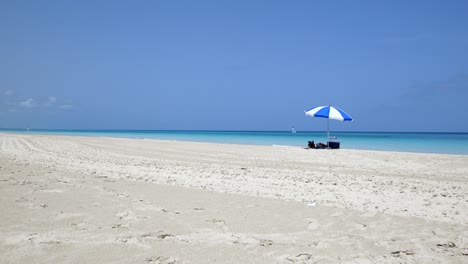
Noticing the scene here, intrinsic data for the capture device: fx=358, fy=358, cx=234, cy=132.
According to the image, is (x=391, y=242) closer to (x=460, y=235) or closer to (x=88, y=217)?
(x=460, y=235)

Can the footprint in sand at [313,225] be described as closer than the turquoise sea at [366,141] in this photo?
Yes

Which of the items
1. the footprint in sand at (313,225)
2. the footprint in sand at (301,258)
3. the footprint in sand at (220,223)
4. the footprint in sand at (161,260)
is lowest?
the footprint in sand at (301,258)

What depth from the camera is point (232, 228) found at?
15.3ft

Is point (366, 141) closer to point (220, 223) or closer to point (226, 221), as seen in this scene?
point (226, 221)

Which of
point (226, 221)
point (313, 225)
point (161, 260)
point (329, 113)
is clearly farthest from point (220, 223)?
point (329, 113)

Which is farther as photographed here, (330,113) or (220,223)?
(330,113)

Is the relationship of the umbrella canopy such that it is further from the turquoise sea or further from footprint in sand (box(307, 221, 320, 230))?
footprint in sand (box(307, 221, 320, 230))

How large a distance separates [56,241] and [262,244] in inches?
90.2

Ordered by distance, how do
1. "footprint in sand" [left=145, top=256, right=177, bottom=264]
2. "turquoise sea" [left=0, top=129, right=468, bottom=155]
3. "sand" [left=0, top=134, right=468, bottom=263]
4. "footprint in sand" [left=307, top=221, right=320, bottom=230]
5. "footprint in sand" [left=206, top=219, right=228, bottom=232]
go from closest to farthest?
1. "footprint in sand" [left=145, top=256, right=177, bottom=264]
2. "sand" [left=0, top=134, right=468, bottom=263]
3. "footprint in sand" [left=206, top=219, right=228, bottom=232]
4. "footprint in sand" [left=307, top=221, right=320, bottom=230]
5. "turquoise sea" [left=0, top=129, right=468, bottom=155]

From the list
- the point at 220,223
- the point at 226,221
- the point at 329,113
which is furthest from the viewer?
the point at 329,113

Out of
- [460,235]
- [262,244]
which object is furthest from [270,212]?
[460,235]

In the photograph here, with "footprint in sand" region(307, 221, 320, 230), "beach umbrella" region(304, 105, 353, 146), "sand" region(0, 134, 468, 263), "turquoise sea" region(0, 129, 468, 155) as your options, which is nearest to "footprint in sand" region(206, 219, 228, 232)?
"sand" region(0, 134, 468, 263)

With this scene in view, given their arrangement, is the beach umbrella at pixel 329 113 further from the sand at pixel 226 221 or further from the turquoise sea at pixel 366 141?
the sand at pixel 226 221

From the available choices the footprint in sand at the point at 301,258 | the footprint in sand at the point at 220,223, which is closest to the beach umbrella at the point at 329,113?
the footprint in sand at the point at 220,223
